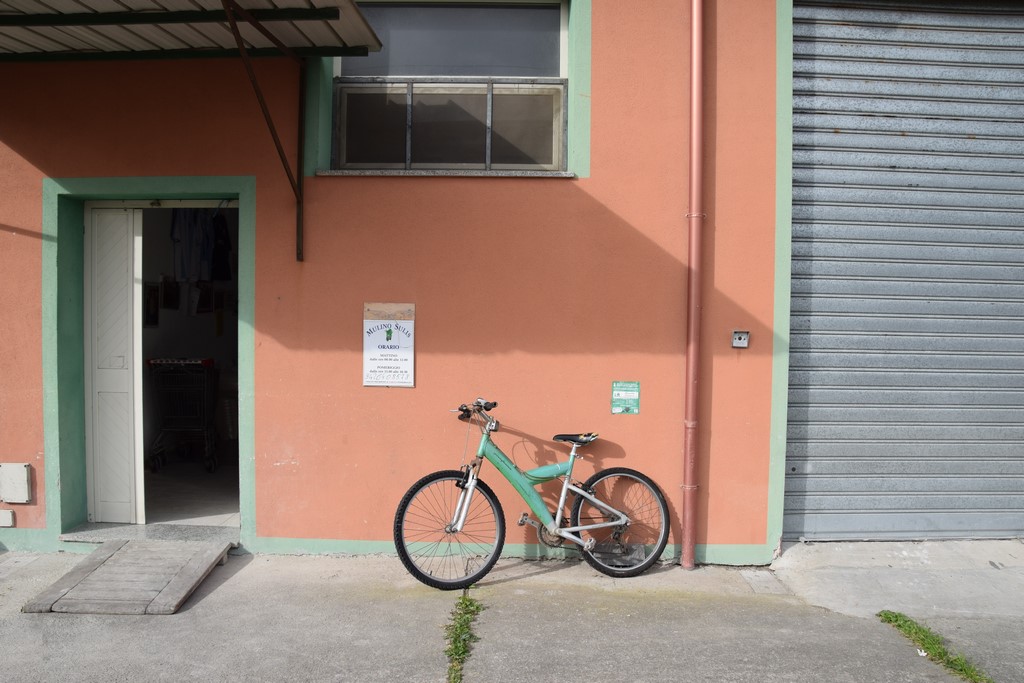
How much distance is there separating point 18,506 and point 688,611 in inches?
191

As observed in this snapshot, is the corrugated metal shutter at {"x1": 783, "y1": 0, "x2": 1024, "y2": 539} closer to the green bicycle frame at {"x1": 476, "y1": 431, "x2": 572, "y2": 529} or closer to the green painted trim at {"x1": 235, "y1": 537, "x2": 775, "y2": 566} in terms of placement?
the green painted trim at {"x1": 235, "y1": 537, "x2": 775, "y2": 566}

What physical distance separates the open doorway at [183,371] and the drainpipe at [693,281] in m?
4.20

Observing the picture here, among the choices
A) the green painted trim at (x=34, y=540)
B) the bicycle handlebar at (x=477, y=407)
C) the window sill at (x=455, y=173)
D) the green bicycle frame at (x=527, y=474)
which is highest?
the window sill at (x=455, y=173)

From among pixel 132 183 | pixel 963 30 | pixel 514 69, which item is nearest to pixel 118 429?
pixel 132 183

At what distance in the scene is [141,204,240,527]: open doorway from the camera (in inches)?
280

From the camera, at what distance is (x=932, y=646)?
382 cm

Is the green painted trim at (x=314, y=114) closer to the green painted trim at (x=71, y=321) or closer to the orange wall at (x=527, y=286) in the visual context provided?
the orange wall at (x=527, y=286)

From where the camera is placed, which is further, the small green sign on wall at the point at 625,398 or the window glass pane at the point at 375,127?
the window glass pane at the point at 375,127

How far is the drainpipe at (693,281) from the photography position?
4828mm

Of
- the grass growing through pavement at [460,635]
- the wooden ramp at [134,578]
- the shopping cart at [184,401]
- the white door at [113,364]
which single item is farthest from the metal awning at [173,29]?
the grass growing through pavement at [460,635]

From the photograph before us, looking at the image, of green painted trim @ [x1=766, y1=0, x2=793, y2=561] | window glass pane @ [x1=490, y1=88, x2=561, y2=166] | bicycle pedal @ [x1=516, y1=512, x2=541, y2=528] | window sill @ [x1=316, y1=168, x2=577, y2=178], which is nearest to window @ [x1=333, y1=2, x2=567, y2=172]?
window glass pane @ [x1=490, y1=88, x2=561, y2=166]

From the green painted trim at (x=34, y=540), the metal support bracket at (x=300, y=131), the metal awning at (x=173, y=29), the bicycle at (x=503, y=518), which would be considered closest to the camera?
the metal awning at (x=173, y=29)

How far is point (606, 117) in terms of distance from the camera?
495cm

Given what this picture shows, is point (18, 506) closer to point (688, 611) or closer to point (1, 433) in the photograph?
point (1, 433)
